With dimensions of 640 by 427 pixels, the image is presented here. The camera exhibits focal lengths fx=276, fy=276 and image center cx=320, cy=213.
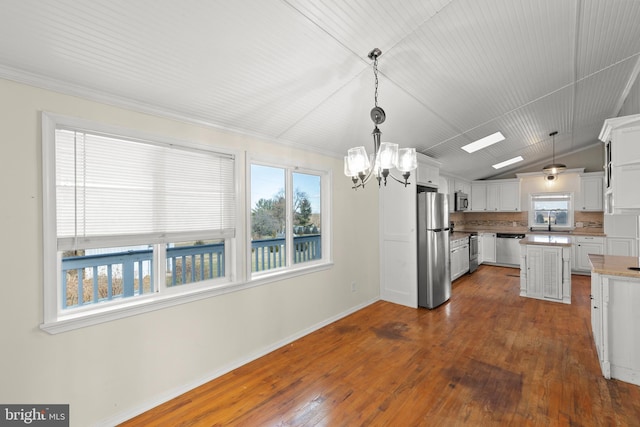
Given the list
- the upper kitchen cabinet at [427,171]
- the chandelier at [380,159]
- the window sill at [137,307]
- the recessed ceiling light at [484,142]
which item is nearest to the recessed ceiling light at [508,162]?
A: the recessed ceiling light at [484,142]

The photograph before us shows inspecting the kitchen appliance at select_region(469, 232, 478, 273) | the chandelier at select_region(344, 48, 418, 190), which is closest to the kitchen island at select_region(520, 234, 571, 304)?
the kitchen appliance at select_region(469, 232, 478, 273)

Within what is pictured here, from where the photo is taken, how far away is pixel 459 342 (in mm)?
3162

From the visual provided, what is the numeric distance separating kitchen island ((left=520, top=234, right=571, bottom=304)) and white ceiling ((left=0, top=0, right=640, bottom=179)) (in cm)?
229

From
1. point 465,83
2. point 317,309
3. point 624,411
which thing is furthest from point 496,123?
point 317,309

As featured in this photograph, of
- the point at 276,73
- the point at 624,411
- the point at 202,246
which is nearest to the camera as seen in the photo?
the point at 624,411

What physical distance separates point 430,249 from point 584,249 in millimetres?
4577

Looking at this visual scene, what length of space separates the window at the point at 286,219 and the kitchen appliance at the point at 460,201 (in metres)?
4.62

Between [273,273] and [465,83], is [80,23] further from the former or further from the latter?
[465,83]

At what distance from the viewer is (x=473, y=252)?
665 cm

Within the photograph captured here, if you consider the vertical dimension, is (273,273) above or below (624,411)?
above

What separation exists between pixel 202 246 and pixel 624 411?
368cm

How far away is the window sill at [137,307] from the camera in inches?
71.0

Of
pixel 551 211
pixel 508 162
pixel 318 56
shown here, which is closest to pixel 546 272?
pixel 508 162

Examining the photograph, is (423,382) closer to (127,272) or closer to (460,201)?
(127,272)
